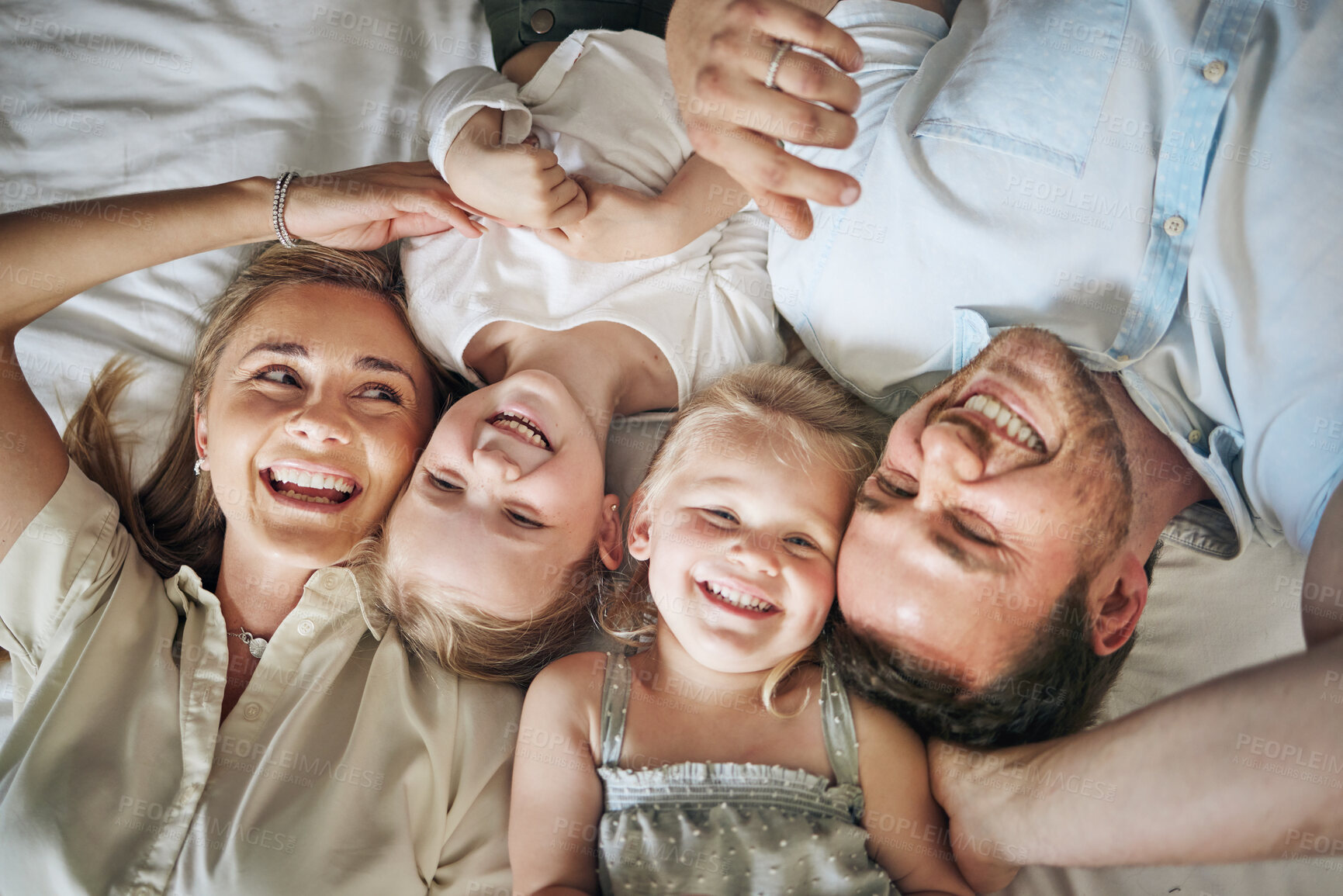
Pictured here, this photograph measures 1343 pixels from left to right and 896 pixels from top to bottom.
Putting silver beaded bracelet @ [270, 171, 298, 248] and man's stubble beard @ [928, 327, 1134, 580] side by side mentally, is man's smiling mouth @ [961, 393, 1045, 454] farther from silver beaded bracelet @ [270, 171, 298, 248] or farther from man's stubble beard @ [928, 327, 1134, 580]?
silver beaded bracelet @ [270, 171, 298, 248]

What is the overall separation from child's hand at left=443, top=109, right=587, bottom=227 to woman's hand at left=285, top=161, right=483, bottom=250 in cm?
4

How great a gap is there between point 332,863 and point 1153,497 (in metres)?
1.14

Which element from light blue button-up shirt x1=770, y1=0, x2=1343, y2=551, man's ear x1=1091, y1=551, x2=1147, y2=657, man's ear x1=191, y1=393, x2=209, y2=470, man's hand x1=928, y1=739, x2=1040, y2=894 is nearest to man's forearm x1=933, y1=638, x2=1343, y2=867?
man's hand x1=928, y1=739, x2=1040, y2=894

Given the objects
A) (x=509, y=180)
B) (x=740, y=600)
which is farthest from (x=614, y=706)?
(x=509, y=180)

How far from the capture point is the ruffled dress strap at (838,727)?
3.60 feet

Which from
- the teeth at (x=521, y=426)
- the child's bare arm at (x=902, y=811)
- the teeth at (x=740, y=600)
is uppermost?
the teeth at (x=521, y=426)

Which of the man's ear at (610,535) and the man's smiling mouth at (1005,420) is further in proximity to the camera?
the man's ear at (610,535)

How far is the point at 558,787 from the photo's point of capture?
1.11 m

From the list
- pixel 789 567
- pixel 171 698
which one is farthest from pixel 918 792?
pixel 171 698

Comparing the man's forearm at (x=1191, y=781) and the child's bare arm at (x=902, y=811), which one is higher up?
the man's forearm at (x=1191, y=781)

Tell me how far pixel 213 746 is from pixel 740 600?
29.0 inches

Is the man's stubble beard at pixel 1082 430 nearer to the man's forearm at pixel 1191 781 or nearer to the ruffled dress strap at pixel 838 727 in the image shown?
the man's forearm at pixel 1191 781

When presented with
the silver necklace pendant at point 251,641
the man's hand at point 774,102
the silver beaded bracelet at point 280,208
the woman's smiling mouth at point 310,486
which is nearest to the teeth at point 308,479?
the woman's smiling mouth at point 310,486

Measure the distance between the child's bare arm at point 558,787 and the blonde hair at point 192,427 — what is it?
554mm
